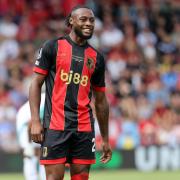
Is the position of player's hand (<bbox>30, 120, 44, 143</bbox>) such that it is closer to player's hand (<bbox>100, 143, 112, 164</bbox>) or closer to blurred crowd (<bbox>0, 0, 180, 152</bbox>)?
player's hand (<bbox>100, 143, 112, 164</bbox>)

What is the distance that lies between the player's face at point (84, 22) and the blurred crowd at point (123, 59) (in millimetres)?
7858

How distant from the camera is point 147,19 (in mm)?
18875

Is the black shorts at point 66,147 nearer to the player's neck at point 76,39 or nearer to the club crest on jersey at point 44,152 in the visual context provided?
the club crest on jersey at point 44,152

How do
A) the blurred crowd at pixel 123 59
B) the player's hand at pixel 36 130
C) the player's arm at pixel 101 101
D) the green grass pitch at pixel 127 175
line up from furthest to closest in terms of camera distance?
the blurred crowd at pixel 123 59, the green grass pitch at pixel 127 175, the player's arm at pixel 101 101, the player's hand at pixel 36 130

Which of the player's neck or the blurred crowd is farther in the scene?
the blurred crowd

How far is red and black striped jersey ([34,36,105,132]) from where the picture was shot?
709 cm

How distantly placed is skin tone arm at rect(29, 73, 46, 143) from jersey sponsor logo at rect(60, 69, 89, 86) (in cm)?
19

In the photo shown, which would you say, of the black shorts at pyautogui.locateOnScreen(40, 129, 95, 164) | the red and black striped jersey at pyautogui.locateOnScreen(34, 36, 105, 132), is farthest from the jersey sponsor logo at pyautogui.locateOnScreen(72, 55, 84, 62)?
the black shorts at pyautogui.locateOnScreen(40, 129, 95, 164)

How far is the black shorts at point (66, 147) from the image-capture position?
278 inches

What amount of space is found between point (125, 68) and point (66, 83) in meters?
9.93

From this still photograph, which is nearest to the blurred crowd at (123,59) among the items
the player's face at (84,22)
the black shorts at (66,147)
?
the black shorts at (66,147)

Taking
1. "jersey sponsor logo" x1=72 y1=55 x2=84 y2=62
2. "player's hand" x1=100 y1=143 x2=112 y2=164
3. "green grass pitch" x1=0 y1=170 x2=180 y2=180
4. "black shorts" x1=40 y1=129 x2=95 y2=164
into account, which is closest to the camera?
"black shorts" x1=40 y1=129 x2=95 y2=164

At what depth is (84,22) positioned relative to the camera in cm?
711

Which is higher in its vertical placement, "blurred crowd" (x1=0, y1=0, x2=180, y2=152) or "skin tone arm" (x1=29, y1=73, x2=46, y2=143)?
"blurred crowd" (x1=0, y1=0, x2=180, y2=152)
